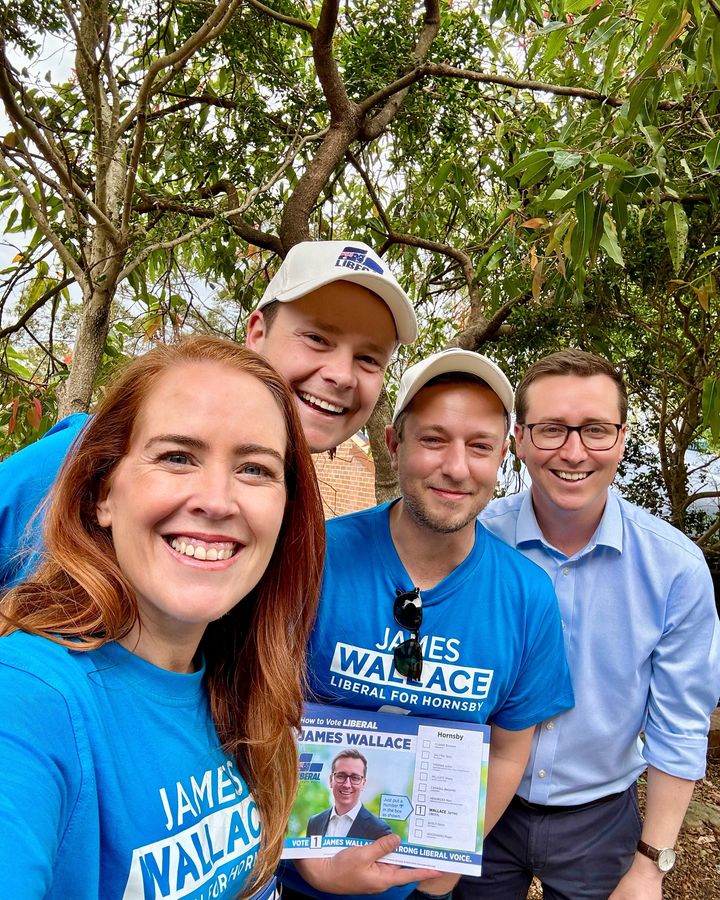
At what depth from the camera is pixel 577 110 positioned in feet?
11.6

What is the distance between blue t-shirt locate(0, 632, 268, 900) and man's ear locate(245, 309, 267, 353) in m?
0.96

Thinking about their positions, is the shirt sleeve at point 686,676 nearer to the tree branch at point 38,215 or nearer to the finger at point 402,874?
the finger at point 402,874

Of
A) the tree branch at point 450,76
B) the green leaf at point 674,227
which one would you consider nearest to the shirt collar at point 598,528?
the green leaf at point 674,227

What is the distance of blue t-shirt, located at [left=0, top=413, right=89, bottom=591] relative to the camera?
1.29 meters

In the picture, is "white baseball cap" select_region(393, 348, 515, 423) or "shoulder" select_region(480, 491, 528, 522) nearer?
"white baseball cap" select_region(393, 348, 515, 423)

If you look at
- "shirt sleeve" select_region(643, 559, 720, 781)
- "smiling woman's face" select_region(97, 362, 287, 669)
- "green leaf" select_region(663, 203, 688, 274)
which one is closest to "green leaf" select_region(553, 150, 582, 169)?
"green leaf" select_region(663, 203, 688, 274)

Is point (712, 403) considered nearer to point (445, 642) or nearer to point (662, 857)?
point (445, 642)

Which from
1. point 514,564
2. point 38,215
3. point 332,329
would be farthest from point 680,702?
point 38,215

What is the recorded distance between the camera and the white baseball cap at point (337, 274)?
171 centimetres

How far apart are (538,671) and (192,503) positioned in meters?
1.09

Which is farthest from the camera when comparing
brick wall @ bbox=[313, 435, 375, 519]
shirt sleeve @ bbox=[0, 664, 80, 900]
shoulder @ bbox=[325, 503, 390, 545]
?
brick wall @ bbox=[313, 435, 375, 519]

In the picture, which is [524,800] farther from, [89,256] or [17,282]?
[17,282]

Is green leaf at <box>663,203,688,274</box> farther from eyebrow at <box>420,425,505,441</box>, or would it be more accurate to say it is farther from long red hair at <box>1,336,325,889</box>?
long red hair at <box>1,336,325,889</box>

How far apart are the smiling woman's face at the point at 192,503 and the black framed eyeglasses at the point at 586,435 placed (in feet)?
3.43
